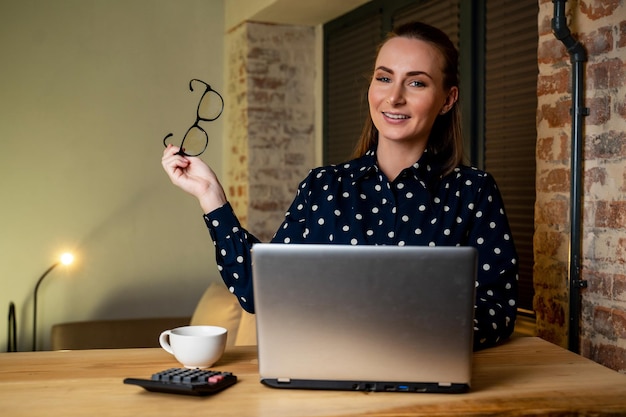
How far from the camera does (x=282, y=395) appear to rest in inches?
54.3

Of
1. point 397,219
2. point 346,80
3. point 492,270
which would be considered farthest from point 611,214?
point 346,80

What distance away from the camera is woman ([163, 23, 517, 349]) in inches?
76.0

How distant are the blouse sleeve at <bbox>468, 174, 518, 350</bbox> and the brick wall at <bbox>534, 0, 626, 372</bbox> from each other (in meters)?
0.37

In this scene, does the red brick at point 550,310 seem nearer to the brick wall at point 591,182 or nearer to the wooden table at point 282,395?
the brick wall at point 591,182

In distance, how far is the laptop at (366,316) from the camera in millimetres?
1354

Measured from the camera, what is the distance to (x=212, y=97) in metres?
1.89

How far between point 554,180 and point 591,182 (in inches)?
6.6

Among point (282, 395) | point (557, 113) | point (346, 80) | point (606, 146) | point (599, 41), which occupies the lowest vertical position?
point (282, 395)

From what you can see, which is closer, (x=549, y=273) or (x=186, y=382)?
(x=186, y=382)

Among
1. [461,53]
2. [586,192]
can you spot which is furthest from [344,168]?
[461,53]

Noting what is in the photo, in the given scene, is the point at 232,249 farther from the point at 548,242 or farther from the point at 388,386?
the point at 548,242

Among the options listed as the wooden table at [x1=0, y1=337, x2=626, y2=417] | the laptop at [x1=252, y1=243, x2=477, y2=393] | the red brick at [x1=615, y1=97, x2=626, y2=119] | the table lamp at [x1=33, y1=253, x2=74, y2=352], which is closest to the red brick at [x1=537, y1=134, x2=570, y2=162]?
the red brick at [x1=615, y1=97, x2=626, y2=119]

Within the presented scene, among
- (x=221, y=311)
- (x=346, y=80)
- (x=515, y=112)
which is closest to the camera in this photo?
(x=515, y=112)

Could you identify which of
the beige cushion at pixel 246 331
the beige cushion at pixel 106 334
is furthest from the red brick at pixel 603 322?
the beige cushion at pixel 106 334
